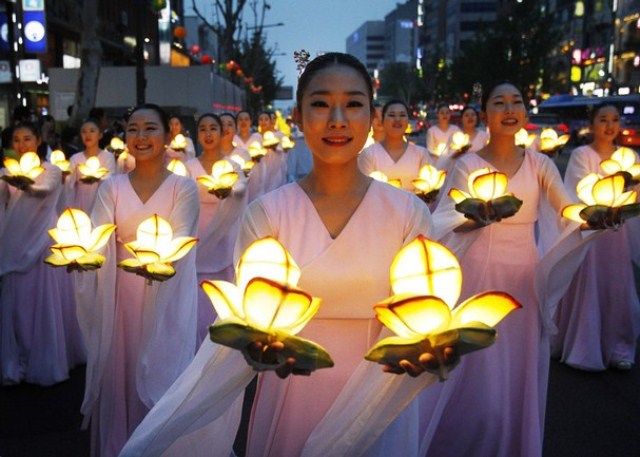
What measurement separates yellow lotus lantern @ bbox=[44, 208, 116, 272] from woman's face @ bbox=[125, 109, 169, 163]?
0.63 metres

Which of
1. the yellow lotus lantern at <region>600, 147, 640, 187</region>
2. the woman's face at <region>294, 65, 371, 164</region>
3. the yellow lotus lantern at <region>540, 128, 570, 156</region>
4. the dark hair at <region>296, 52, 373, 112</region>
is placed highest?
the dark hair at <region>296, 52, 373, 112</region>

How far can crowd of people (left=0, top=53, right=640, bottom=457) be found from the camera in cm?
236

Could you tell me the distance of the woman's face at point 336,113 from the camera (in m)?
2.47

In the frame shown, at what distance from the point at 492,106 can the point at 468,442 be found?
6.51 feet

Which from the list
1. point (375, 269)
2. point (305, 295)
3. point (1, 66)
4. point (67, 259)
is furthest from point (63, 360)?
point (1, 66)

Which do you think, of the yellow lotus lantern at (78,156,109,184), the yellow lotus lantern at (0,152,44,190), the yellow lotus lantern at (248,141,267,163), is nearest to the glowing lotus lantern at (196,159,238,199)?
the yellow lotus lantern at (0,152,44,190)

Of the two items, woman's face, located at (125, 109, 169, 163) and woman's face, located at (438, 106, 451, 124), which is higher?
woman's face, located at (438, 106, 451, 124)

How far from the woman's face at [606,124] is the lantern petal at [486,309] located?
16.6 ft

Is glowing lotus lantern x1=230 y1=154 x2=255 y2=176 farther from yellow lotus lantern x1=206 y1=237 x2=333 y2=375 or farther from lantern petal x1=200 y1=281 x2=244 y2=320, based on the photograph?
yellow lotus lantern x1=206 y1=237 x2=333 y2=375

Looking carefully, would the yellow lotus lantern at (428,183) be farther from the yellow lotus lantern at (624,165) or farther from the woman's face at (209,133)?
the woman's face at (209,133)

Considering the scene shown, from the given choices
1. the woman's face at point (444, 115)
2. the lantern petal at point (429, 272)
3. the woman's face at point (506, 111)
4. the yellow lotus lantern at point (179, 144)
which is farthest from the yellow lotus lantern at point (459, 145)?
the lantern petal at point (429, 272)

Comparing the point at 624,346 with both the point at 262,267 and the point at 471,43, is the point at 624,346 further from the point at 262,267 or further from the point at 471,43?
the point at 471,43

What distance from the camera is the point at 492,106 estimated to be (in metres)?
4.55

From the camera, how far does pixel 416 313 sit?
1.81 m
